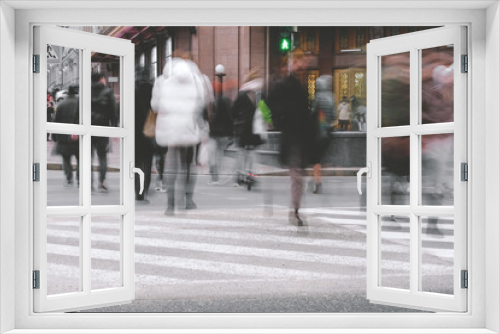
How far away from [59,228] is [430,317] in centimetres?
471

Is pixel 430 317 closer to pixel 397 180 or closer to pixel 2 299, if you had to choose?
pixel 2 299

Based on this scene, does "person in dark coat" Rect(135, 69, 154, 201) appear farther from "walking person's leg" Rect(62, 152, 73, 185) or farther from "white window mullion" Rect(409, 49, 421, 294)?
"white window mullion" Rect(409, 49, 421, 294)

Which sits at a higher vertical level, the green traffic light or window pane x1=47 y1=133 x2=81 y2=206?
the green traffic light

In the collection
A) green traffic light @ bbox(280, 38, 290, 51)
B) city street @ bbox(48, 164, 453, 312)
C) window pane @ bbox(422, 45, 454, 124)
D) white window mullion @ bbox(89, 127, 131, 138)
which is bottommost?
city street @ bbox(48, 164, 453, 312)

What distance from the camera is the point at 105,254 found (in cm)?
528

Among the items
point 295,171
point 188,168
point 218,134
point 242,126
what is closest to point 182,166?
point 188,168

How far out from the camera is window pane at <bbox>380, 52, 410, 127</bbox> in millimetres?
3289

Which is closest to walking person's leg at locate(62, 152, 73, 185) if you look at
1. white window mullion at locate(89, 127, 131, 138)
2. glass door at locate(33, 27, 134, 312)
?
glass door at locate(33, 27, 134, 312)

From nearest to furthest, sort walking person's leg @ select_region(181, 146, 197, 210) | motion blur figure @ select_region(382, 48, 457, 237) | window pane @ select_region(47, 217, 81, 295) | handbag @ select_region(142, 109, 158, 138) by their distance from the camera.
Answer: motion blur figure @ select_region(382, 48, 457, 237)
window pane @ select_region(47, 217, 81, 295)
walking person's leg @ select_region(181, 146, 197, 210)
handbag @ select_region(142, 109, 158, 138)

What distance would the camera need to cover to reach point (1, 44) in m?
2.58

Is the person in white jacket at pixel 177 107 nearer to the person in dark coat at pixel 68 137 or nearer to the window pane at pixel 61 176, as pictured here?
the person in dark coat at pixel 68 137

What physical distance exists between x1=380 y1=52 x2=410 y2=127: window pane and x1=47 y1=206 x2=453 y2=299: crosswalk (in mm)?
1347

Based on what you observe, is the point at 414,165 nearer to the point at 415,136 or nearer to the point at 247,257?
the point at 415,136

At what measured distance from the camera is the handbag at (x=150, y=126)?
7.74m
